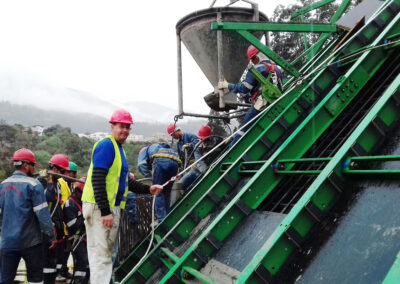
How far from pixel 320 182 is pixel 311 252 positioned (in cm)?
48

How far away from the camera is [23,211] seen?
13.2 ft

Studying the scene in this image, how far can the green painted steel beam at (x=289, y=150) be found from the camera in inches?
119

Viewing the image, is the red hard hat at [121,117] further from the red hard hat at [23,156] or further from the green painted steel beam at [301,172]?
the green painted steel beam at [301,172]

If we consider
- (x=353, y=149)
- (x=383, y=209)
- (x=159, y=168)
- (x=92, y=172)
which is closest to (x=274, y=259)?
(x=383, y=209)

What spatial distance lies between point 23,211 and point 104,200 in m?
1.30

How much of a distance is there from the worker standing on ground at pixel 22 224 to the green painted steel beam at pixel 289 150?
2.13m

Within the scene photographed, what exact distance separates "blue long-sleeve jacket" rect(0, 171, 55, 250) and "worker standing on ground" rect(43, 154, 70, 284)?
0.79 metres

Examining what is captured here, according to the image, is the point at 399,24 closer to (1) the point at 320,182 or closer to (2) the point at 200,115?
(1) the point at 320,182

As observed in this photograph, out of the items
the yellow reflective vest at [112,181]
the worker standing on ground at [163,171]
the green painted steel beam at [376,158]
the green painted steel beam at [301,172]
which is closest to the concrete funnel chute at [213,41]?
the worker standing on ground at [163,171]

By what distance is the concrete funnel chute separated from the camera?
22.2 feet

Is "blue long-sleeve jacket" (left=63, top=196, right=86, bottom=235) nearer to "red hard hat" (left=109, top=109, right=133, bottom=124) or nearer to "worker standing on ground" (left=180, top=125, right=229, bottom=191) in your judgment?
"red hard hat" (left=109, top=109, right=133, bottom=124)

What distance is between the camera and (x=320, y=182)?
2344 mm

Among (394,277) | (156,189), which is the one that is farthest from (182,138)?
(394,277)

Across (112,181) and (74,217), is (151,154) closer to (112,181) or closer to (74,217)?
(74,217)
